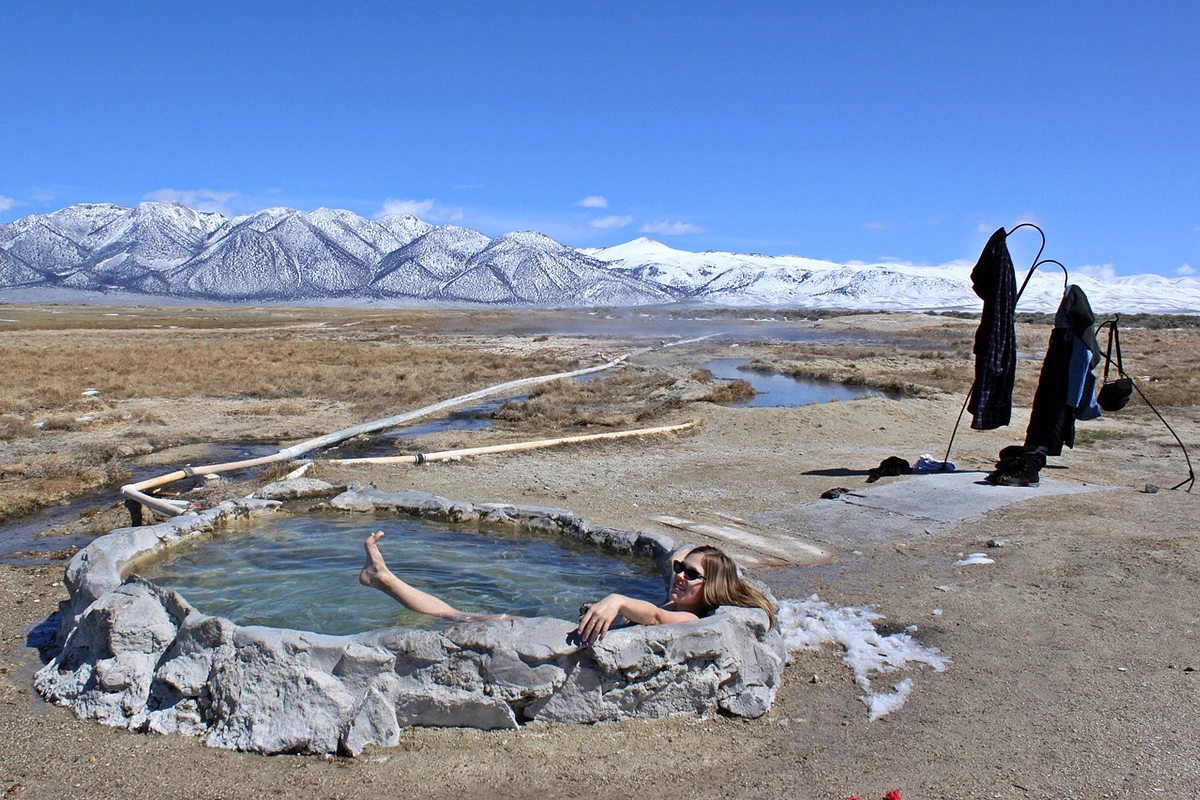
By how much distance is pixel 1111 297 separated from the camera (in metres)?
162

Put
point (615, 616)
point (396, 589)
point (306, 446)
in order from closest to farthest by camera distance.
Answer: point (615, 616)
point (396, 589)
point (306, 446)

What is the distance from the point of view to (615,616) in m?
4.90

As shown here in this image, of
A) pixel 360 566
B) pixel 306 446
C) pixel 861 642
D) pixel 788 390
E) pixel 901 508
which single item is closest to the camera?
pixel 861 642

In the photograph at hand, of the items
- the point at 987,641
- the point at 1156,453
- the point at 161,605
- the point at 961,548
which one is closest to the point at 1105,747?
the point at 987,641

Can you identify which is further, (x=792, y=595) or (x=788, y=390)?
(x=788, y=390)

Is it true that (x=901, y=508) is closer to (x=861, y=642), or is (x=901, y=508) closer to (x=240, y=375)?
(x=861, y=642)

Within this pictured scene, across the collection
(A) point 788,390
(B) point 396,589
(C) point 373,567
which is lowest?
(A) point 788,390

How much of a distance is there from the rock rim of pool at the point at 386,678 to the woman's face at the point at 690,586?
30 cm

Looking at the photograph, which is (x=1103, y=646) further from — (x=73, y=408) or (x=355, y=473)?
(x=73, y=408)

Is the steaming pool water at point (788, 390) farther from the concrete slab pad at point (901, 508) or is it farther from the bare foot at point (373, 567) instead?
the bare foot at point (373, 567)

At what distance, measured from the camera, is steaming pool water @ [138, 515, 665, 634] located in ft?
20.6

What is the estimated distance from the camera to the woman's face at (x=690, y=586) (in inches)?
210

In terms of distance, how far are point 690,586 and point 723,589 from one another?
0.66ft

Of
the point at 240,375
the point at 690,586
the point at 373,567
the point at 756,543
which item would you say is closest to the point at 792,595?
the point at 756,543
